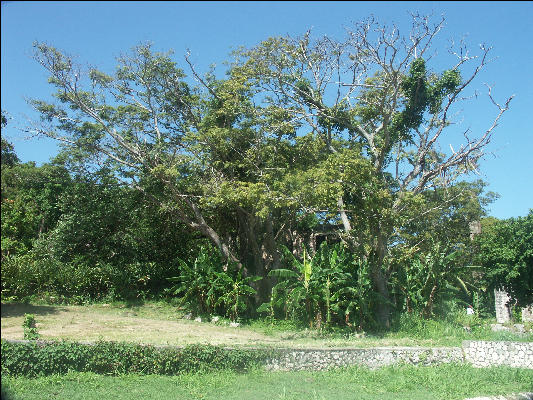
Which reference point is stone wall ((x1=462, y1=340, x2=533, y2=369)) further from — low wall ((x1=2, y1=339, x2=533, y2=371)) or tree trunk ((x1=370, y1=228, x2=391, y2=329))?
tree trunk ((x1=370, y1=228, x2=391, y2=329))


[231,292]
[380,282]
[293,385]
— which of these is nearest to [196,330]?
[231,292]

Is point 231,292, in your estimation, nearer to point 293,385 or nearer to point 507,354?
point 293,385

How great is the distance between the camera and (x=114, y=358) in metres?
9.10

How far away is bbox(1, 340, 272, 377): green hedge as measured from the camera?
8680 mm

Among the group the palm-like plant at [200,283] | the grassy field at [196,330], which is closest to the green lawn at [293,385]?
the grassy field at [196,330]

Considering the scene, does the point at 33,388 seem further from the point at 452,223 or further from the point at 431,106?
the point at 452,223

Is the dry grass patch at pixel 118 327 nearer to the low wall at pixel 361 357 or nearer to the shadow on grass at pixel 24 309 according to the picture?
the shadow on grass at pixel 24 309

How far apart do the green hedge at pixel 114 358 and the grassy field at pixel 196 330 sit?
1.50 meters

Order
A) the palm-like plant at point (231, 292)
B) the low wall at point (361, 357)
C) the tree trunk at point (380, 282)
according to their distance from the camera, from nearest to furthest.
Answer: the low wall at point (361, 357) → the tree trunk at point (380, 282) → the palm-like plant at point (231, 292)

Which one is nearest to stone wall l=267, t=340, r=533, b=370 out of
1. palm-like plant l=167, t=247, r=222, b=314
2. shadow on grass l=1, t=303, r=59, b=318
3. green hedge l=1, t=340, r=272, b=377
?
green hedge l=1, t=340, r=272, b=377

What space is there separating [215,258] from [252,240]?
78.4 inches

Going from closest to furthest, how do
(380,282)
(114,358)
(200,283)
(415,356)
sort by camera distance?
(114,358) → (415,356) → (380,282) → (200,283)

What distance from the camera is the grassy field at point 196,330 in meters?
12.0

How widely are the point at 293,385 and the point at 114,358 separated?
10.6 feet
